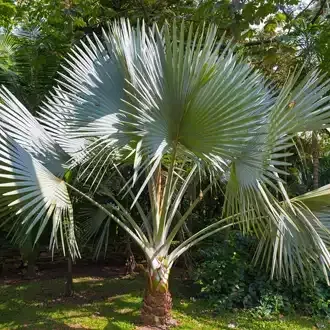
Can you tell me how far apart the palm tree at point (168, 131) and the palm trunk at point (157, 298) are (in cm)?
1

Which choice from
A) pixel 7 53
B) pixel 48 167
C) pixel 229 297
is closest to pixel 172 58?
pixel 48 167

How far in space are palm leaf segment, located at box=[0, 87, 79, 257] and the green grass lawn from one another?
1.29 metres

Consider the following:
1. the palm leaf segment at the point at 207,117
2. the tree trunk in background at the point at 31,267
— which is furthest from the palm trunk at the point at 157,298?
the tree trunk in background at the point at 31,267

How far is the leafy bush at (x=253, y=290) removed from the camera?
5.43 metres

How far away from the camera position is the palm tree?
3.34m

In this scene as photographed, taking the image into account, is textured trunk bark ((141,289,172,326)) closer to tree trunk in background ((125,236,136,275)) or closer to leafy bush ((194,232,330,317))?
leafy bush ((194,232,330,317))

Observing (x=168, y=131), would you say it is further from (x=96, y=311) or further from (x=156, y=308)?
(x=96, y=311)

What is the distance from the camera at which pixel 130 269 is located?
7.34 meters

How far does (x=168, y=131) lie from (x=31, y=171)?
124cm

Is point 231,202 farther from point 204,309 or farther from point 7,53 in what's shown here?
point 7,53

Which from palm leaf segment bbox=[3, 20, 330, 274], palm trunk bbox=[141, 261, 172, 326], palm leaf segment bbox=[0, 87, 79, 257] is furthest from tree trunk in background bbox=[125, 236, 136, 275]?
palm leaf segment bbox=[3, 20, 330, 274]

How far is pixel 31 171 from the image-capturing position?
375 cm

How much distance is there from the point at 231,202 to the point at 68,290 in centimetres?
326

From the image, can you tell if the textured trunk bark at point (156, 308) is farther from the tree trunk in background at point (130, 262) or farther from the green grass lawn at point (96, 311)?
the tree trunk in background at point (130, 262)
